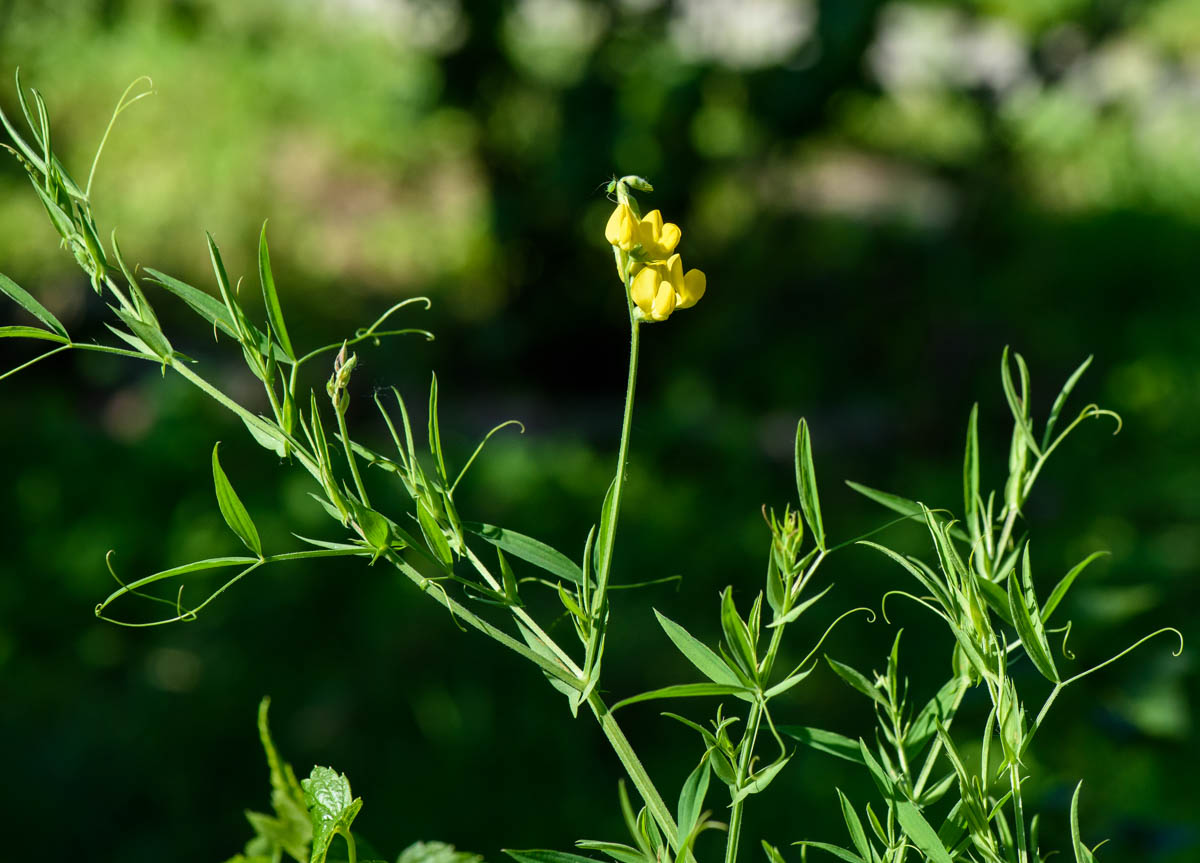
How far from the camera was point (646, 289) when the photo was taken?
0.28 meters

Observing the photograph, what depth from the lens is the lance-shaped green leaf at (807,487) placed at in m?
0.27

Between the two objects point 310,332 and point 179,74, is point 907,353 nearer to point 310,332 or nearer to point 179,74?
point 310,332

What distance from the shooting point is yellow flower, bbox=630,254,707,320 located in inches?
11.0

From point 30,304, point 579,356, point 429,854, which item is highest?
point 30,304

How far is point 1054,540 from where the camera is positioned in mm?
2389

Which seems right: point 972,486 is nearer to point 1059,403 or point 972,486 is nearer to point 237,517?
point 1059,403

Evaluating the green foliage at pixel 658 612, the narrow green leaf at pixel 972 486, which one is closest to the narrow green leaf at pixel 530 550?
the green foliage at pixel 658 612

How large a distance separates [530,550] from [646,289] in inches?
2.7

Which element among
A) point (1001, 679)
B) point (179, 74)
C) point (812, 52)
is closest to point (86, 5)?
point (812, 52)

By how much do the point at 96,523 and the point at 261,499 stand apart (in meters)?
0.30

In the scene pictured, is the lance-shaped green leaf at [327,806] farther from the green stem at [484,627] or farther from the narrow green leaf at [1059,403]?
the narrow green leaf at [1059,403]

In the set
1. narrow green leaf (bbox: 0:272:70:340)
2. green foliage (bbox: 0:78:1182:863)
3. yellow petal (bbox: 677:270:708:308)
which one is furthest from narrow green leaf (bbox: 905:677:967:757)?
narrow green leaf (bbox: 0:272:70:340)

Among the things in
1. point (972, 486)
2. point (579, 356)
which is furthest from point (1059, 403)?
point (579, 356)

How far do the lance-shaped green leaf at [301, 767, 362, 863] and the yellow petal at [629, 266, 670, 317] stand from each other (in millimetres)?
126
